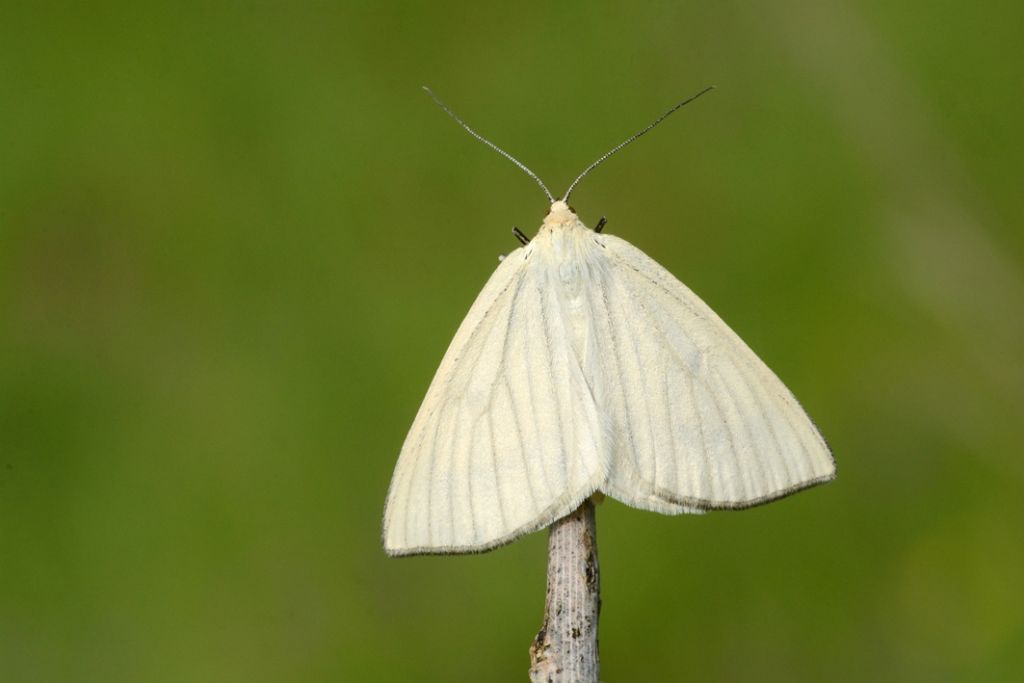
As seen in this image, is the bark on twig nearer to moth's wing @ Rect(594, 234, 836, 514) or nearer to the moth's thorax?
moth's wing @ Rect(594, 234, 836, 514)

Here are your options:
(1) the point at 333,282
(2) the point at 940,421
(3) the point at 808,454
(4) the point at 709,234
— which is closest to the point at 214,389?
(1) the point at 333,282

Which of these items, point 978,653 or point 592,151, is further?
point 592,151

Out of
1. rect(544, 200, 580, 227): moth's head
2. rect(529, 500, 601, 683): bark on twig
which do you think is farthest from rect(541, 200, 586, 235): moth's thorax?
rect(529, 500, 601, 683): bark on twig

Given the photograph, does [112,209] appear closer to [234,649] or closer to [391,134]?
[391,134]

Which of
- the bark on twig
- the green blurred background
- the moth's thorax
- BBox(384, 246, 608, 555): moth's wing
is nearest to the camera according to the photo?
the bark on twig

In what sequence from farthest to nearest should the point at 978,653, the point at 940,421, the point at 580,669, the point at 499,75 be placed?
the point at 499,75 → the point at 940,421 → the point at 978,653 → the point at 580,669

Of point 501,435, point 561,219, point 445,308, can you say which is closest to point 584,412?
point 501,435

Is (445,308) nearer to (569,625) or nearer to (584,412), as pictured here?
(584,412)
